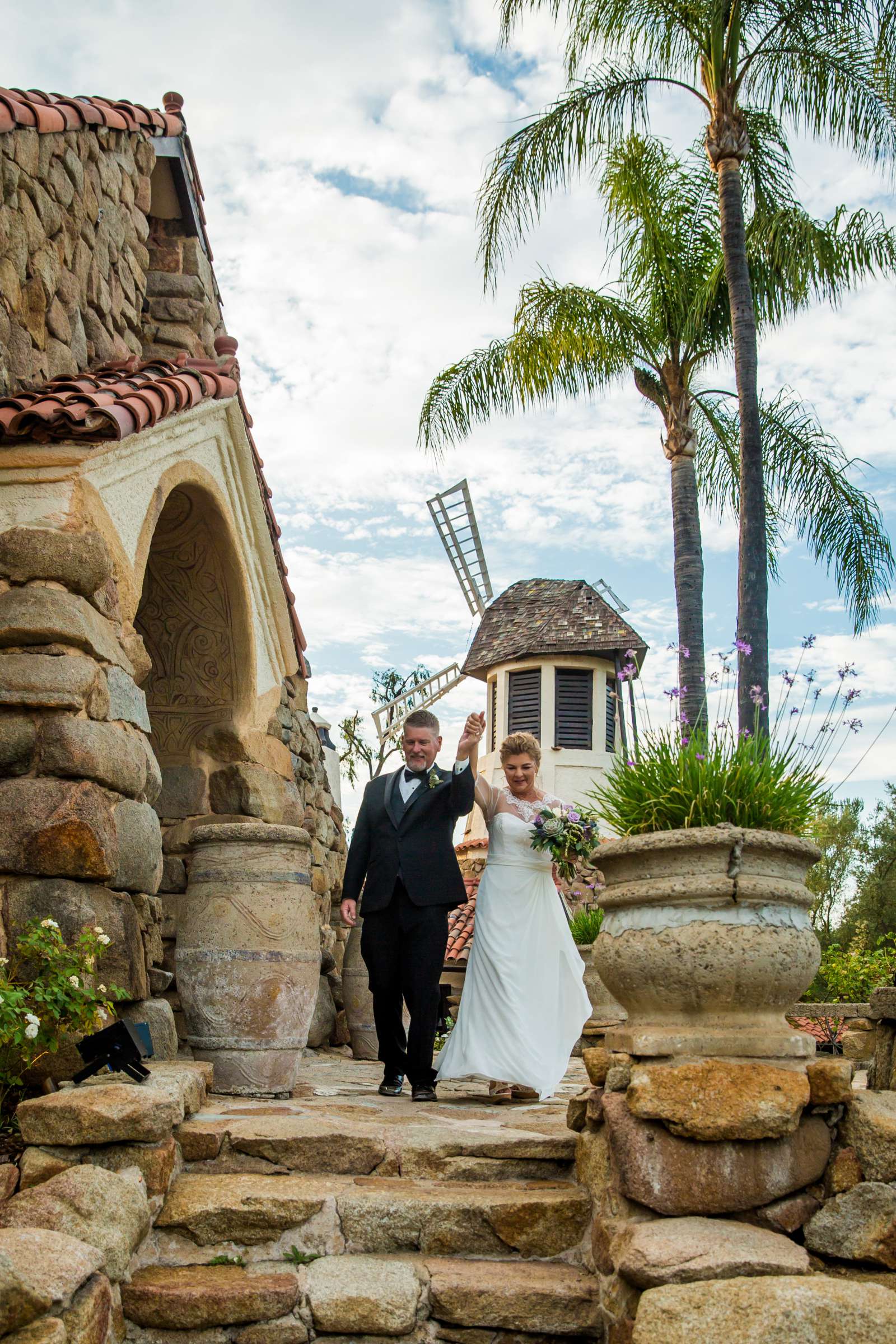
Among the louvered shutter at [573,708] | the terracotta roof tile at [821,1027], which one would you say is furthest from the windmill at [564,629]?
the terracotta roof tile at [821,1027]

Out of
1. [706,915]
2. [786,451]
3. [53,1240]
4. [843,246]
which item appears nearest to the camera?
[53,1240]

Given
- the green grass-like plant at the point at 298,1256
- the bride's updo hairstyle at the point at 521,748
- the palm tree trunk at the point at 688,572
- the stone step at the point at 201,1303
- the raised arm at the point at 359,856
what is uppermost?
the palm tree trunk at the point at 688,572

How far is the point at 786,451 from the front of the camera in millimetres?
13812

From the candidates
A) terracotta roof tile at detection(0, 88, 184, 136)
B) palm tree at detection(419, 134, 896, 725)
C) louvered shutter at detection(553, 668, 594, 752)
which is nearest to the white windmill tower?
louvered shutter at detection(553, 668, 594, 752)

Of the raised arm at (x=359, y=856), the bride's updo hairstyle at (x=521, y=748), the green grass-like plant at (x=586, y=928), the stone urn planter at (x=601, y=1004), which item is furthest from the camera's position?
the green grass-like plant at (x=586, y=928)

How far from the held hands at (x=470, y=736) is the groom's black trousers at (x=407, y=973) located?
69cm

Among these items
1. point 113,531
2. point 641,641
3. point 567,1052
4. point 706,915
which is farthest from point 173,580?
point 641,641

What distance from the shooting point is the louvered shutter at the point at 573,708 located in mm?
21094

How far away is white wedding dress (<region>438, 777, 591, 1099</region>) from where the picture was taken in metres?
5.38

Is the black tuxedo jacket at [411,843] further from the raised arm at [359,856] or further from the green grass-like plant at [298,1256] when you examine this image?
the green grass-like plant at [298,1256]

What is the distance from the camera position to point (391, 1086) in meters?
5.41

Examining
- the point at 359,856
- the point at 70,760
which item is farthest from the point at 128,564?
the point at 359,856

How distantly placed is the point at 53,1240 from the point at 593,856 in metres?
1.98

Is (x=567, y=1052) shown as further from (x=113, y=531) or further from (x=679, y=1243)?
(x=113, y=531)
